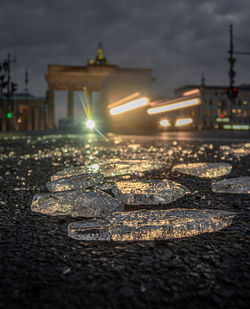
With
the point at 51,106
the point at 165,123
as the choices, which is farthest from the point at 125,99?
the point at 51,106

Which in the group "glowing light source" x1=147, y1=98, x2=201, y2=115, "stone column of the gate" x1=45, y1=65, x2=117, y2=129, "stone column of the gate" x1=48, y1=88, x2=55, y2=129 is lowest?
"glowing light source" x1=147, y1=98, x2=201, y2=115

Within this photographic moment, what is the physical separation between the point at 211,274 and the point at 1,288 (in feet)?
1.82

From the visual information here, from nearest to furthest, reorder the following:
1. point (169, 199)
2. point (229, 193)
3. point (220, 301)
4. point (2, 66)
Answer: point (220, 301)
point (169, 199)
point (229, 193)
point (2, 66)

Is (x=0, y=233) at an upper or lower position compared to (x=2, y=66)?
lower

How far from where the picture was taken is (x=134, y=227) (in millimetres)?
1096

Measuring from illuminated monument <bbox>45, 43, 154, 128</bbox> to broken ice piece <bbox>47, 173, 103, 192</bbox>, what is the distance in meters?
22.1

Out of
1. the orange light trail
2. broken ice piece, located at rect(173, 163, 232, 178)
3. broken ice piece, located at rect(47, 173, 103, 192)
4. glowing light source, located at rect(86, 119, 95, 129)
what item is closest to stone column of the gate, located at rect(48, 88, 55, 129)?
glowing light source, located at rect(86, 119, 95, 129)

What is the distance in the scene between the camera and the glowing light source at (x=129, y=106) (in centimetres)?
1855

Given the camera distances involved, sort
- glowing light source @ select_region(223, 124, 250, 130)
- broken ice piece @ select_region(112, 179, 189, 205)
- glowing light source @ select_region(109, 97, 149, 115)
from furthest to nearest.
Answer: glowing light source @ select_region(223, 124, 250, 130) → glowing light source @ select_region(109, 97, 149, 115) → broken ice piece @ select_region(112, 179, 189, 205)

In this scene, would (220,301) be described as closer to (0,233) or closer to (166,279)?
(166,279)

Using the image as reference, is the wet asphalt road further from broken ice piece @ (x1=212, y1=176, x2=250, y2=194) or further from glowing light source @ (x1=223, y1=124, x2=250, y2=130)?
glowing light source @ (x1=223, y1=124, x2=250, y2=130)

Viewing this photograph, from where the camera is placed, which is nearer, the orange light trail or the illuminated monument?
the orange light trail

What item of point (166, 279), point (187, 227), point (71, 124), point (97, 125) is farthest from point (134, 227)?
point (71, 124)

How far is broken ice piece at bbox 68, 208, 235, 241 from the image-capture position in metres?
1.07
